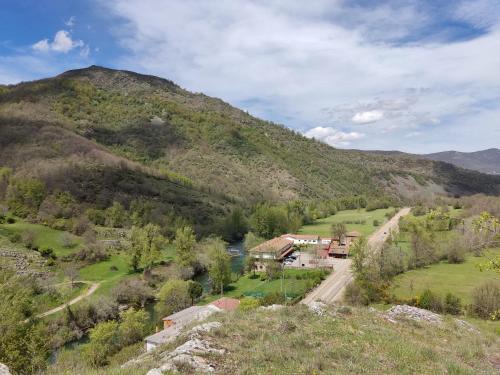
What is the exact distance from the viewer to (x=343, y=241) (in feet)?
283

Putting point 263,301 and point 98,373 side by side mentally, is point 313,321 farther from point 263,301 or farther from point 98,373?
point 263,301

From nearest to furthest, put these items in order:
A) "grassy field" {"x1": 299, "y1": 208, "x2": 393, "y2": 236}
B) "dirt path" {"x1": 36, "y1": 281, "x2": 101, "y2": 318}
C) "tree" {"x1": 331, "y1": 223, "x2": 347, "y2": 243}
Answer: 1. "dirt path" {"x1": 36, "y1": 281, "x2": 101, "y2": 318}
2. "tree" {"x1": 331, "y1": 223, "x2": 347, "y2": 243}
3. "grassy field" {"x1": 299, "y1": 208, "x2": 393, "y2": 236}

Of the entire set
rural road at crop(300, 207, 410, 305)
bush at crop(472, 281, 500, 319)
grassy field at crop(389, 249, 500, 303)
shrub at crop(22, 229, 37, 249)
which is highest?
shrub at crop(22, 229, 37, 249)

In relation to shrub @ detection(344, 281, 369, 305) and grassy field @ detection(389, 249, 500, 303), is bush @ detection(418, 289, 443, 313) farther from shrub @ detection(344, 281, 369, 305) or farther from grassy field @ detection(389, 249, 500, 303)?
shrub @ detection(344, 281, 369, 305)

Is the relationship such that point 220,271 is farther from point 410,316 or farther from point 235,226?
point 235,226

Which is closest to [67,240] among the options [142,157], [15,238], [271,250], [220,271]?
[15,238]

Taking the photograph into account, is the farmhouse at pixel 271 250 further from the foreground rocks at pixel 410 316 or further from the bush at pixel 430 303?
the foreground rocks at pixel 410 316

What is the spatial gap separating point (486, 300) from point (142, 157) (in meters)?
131

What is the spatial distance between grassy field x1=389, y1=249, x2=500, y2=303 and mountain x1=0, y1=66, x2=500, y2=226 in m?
48.7

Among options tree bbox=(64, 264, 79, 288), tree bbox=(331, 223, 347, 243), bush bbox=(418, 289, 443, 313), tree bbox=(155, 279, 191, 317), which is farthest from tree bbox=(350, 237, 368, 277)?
tree bbox=(64, 264, 79, 288)

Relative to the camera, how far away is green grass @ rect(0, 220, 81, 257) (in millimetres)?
56156

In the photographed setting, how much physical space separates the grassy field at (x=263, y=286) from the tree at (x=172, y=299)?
483cm

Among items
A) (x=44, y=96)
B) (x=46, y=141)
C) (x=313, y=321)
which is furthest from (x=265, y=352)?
(x=44, y=96)

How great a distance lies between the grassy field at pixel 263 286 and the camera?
50031 millimetres
